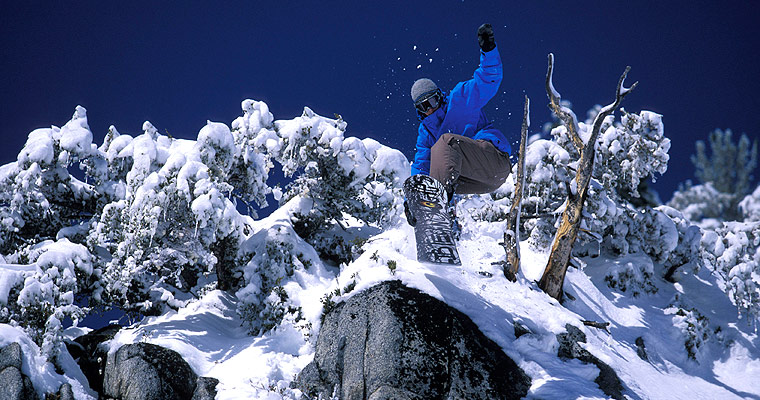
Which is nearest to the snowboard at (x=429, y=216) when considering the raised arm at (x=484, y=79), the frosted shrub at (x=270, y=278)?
the raised arm at (x=484, y=79)

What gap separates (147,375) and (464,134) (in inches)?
225

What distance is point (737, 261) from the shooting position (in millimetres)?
11305

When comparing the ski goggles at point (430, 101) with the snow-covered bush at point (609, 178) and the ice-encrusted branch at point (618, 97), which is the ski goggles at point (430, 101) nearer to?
the ice-encrusted branch at point (618, 97)

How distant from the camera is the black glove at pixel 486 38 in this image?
4797mm

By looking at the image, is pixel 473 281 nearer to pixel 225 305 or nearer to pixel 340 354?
pixel 340 354

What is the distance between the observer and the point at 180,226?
794 centimetres

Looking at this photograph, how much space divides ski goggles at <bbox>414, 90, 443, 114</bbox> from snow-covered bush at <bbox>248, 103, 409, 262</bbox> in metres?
4.29

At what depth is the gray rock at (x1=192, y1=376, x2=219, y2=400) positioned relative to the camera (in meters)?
6.43

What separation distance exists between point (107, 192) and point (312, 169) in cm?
441

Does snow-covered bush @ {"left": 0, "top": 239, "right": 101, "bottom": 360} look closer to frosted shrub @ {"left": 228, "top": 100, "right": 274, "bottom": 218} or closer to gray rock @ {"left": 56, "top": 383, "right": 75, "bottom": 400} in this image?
gray rock @ {"left": 56, "top": 383, "right": 75, "bottom": 400}

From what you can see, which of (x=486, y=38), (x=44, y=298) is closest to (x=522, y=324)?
(x=486, y=38)

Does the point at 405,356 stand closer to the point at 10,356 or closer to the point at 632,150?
the point at 10,356

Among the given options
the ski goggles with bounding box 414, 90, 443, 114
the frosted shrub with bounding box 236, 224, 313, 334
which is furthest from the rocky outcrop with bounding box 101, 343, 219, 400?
the ski goggles with bounding box 414, 90, 443, 114

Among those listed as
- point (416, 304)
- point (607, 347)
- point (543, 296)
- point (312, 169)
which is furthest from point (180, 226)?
point (607, 347)
